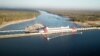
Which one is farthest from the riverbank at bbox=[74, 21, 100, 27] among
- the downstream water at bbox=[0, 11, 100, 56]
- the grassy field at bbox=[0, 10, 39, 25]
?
the grassy field at bbox=[0, 10, 39, 25]

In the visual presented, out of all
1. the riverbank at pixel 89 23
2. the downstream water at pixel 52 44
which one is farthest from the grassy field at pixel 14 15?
the riverbank at pixel 89 23

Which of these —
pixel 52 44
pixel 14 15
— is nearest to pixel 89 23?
pixel 52 44

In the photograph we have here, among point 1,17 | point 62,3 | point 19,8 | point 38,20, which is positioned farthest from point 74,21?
point 1,17

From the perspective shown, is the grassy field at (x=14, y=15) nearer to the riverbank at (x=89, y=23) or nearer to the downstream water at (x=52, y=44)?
the downstream water at (x=52, y=44)

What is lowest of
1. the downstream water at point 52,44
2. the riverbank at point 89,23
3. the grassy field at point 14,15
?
the downstream water at point 52,44

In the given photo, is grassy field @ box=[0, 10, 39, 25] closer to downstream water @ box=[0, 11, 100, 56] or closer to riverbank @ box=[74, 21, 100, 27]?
downstream water @ box=[0, 11, 100, 56]
